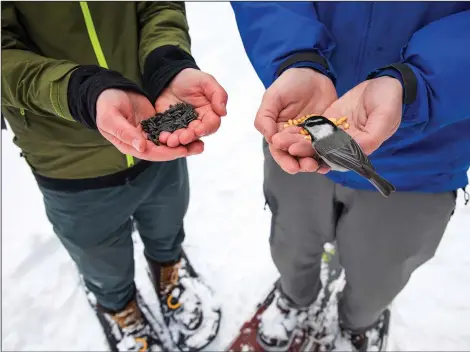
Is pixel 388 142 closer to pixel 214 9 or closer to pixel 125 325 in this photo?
pixel 125 325

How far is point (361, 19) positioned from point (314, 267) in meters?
0.82

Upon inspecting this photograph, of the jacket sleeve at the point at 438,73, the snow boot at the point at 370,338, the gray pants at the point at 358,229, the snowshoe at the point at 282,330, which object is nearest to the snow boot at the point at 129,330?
the snowshoe at the point at 282,330

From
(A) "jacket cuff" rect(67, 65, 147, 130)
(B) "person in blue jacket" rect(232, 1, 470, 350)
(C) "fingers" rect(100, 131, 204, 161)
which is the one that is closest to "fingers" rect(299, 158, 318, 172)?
(B) "person in blue jacket" rect(232, 1, 470, 350)

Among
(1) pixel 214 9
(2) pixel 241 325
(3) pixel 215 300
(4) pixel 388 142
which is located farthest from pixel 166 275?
(1) pixel 214 9

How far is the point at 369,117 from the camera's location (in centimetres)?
91

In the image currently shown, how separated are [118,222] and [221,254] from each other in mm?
747

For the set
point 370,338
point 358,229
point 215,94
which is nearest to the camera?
point 215,94

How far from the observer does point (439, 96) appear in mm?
891

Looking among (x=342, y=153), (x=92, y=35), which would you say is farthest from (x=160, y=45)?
(x=342, y=153)

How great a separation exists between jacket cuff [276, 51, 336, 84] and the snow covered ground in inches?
14.4

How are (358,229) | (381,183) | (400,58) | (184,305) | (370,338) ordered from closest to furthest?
(381,183)
(400,58)
(358,229)
(370,338)
(184,305)

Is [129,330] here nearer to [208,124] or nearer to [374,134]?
[208,124]

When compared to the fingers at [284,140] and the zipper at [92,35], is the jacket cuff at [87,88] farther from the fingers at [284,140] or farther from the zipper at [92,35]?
the fingers at [284,140]

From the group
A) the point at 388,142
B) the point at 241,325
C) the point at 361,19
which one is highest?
the point at 361,19
